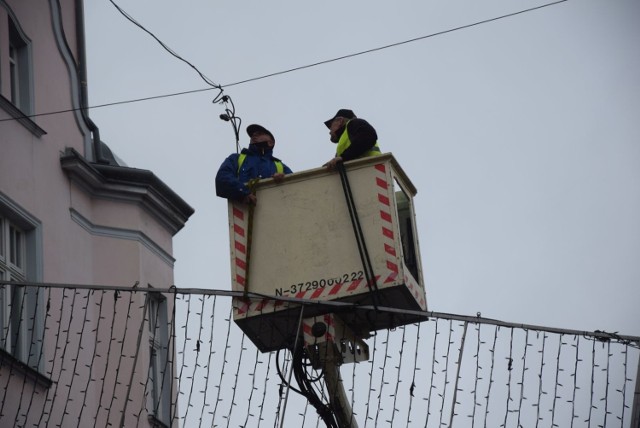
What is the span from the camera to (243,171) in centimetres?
1403

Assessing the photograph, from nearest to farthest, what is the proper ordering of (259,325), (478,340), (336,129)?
(478,340) → (259,325) → (336,129)

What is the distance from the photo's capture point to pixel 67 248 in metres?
16.1

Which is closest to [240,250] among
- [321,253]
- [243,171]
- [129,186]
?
[321,253]

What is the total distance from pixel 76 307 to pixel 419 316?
14.1 feet

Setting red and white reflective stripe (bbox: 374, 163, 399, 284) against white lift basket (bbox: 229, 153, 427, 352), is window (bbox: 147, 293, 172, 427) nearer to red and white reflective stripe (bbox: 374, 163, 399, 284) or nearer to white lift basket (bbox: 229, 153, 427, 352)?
white lift basket (bbox: 229, 153, 427, 352)

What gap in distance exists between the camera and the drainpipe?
17.3 m

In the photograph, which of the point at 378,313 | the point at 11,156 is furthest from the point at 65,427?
the point at 378,313

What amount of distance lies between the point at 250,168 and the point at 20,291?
103 inches

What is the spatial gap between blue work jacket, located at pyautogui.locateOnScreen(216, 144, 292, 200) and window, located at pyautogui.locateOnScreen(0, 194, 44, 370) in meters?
1.94

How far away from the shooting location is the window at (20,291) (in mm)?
14492

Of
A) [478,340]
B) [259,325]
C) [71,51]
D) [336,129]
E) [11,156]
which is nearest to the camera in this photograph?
[478,340]

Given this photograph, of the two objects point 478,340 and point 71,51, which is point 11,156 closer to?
point 71,51

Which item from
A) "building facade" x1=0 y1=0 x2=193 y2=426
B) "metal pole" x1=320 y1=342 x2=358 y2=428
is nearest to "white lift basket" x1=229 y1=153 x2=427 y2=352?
"metal pole" x1=320 y1=342 x2=358 y2=428

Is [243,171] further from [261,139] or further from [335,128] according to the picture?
[335,128]
